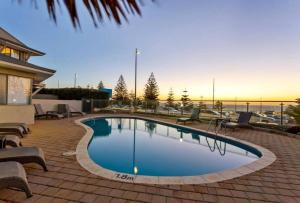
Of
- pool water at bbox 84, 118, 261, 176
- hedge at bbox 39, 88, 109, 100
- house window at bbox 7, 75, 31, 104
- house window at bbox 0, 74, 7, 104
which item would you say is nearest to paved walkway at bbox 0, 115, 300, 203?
pool water at bbox 84, 118, 261, 176

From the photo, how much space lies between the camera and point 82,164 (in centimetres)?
376

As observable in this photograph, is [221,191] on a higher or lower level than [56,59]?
lower

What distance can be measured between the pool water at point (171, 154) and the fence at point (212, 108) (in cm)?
336

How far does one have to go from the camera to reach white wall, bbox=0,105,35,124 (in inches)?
300

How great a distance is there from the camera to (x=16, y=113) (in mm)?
8148

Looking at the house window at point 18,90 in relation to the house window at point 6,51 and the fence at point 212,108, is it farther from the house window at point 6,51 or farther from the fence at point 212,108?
the fence at point 212,108

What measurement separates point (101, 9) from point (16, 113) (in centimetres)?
894

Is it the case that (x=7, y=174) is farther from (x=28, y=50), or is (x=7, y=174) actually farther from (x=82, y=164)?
(x=28, y=50)

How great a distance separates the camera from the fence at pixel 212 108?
884 centimetres

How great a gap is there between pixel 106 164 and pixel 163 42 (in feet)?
32.4

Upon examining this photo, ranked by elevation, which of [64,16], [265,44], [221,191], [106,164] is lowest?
[106,164]

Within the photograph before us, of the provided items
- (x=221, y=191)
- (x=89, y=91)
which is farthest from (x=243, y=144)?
(x=89, y=91)

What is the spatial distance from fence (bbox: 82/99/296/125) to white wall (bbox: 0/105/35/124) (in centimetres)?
774

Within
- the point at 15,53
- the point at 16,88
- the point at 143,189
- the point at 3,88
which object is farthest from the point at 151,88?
the point at 143,189
